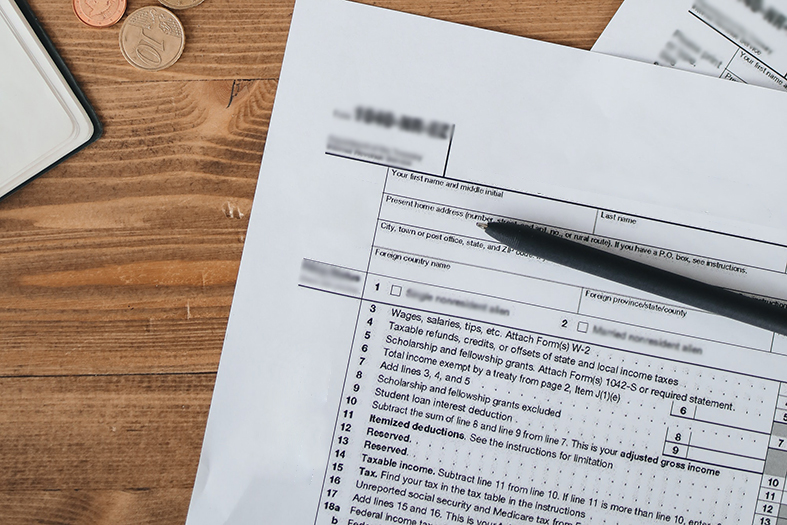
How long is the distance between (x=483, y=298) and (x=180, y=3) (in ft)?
0.89

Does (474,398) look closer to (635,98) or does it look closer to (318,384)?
(318,384)

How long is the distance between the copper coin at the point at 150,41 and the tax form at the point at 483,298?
2.9 inches

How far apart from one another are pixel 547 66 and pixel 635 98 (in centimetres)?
6

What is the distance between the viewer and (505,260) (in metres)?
0.31

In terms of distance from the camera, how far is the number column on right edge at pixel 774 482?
Result: 31 centimetres

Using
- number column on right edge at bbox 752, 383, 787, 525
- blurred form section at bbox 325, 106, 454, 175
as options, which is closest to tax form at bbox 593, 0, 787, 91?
blurred form section at bbox 325, 106, 454, 175

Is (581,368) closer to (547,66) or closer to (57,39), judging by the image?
(547,66)

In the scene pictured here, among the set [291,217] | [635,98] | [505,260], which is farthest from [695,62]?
A: [291,217]

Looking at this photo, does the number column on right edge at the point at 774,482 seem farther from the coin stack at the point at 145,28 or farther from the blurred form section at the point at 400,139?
the coin stack at the point at 145,28

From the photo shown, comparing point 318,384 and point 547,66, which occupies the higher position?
point 547,66

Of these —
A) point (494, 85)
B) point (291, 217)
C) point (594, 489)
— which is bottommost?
point (594, 489)

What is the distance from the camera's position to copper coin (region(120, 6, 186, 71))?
309 millimetres

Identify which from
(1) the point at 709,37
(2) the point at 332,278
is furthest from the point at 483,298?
(1) the point at 709,37

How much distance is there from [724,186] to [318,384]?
29cm
